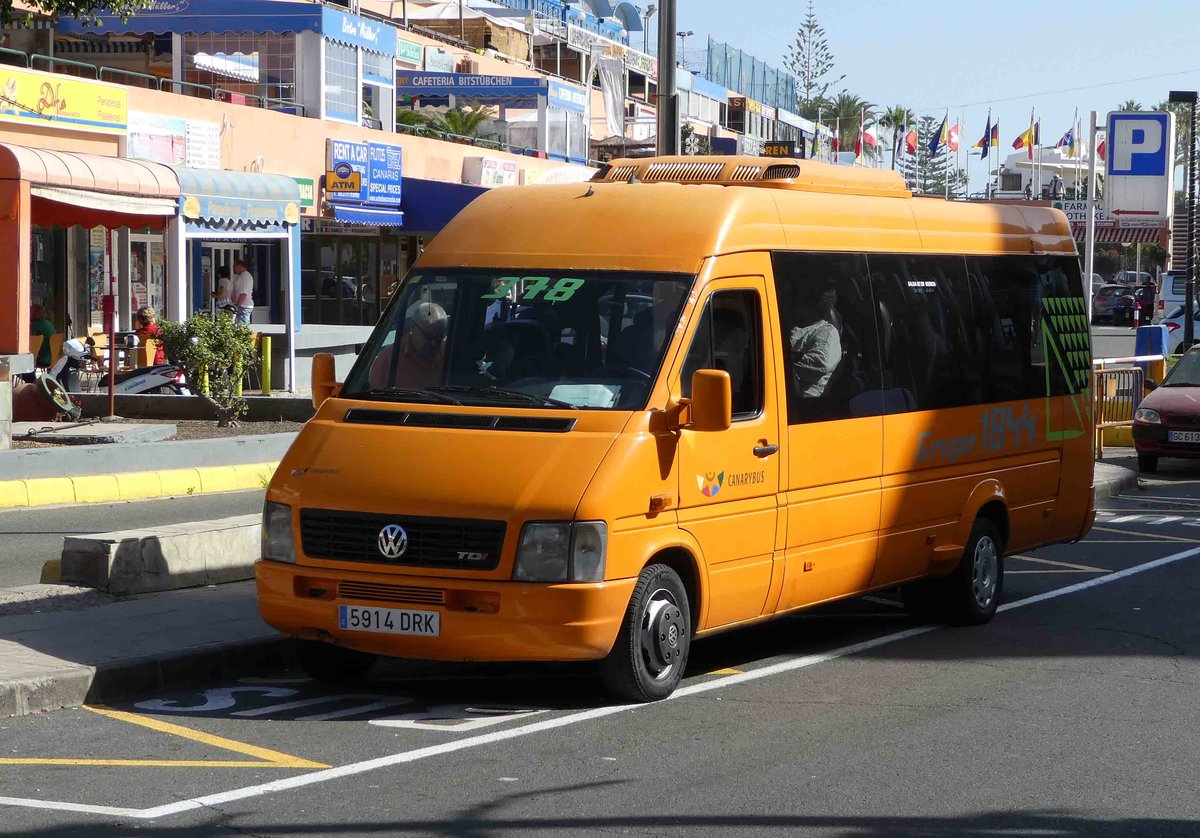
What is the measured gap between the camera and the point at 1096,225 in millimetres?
42125

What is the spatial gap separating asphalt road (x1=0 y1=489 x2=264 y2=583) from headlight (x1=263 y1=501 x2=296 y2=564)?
414 centimetres

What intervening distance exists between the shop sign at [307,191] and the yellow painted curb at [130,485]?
57.3 ft

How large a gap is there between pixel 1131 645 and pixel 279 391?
65.9 ft

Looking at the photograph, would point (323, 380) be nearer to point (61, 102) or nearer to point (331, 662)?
point (331, 662)

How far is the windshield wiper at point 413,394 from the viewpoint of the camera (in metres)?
7.98

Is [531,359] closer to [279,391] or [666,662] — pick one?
[666,662]

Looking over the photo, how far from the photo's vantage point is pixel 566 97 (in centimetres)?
5234

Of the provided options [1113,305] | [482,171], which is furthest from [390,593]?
[1113,305]

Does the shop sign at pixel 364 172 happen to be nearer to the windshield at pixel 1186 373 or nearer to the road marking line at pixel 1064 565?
the windshield at pixel 1186 373

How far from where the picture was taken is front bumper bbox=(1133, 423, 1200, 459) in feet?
66.6

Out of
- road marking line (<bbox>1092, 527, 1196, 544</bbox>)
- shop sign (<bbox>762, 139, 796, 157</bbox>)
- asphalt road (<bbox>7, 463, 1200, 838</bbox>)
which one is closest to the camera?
asphalt road (<bbox>7, 463, 1200, 838</bbox>)

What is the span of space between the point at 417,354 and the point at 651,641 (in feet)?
6.16

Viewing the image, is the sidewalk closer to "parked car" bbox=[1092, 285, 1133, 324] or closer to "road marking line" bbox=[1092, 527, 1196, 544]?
"road marking line" bbox=[1092, 527, 1196, 544]

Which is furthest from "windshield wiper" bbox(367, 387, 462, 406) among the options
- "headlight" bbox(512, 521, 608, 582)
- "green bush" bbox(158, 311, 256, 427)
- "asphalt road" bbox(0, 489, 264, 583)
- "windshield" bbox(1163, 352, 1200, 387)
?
"windshield" bbox(1163, 352, 1200, 387)
